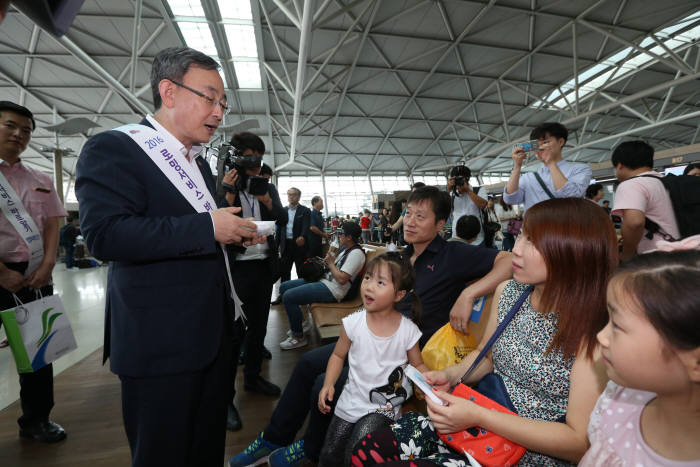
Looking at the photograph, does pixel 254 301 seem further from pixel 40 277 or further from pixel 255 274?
pixel 40 277

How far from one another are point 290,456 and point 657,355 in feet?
5.27

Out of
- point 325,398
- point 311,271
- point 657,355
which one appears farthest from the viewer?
point 311,271

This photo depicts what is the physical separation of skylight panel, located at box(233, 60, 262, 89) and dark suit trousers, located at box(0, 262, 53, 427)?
11173 mm

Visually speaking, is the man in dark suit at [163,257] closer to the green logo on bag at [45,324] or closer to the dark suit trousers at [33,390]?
the green logo on bag at [45,324]

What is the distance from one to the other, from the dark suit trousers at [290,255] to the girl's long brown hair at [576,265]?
4131 mm

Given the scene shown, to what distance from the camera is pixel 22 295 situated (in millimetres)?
1919

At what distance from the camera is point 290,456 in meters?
1.57

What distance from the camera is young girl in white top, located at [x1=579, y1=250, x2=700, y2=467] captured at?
57cm

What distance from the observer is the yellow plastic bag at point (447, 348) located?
1.41 m

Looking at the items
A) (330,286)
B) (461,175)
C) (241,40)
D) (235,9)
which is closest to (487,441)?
(330,286)

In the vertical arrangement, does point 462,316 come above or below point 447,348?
above

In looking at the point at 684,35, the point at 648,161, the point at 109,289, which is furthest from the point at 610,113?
the point at 109,289

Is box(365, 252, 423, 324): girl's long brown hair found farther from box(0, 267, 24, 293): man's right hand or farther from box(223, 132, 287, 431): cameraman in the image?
box(0, 267, 24, 293): man's right hand

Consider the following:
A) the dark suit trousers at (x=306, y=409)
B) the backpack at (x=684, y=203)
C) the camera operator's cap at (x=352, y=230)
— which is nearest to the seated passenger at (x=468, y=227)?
the camera operator's cap at (x=352, y=230)
